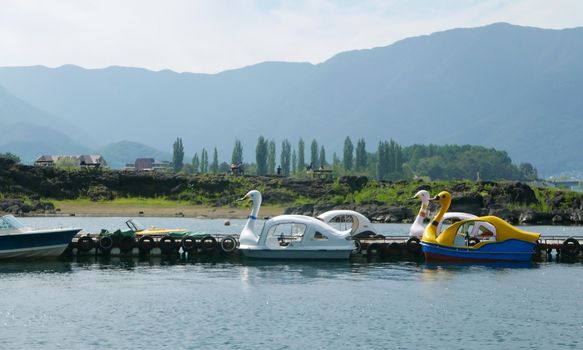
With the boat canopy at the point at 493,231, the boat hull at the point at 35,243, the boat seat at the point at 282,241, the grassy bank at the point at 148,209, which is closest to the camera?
the boat hull at the point at 35,243

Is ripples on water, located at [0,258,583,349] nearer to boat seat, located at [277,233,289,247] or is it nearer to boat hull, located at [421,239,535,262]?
boat seat, located at [277,233,289,247]

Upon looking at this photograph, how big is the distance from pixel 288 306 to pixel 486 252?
25914 millimetres

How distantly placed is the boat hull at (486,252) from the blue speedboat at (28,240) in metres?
30.1

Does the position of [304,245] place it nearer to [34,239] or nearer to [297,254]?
[297,254]

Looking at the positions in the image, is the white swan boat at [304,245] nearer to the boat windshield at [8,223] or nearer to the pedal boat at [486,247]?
the pedal boat at [486,247]

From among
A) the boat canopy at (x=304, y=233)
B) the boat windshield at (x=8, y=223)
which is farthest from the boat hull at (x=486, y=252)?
the boat windshield at (x=8, y=223)

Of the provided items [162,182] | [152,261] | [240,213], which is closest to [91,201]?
[162,182]

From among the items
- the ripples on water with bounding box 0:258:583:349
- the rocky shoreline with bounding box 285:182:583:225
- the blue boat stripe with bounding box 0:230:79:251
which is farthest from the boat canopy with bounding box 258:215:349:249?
the rocky shoreline with bounding box 285:182:583:225

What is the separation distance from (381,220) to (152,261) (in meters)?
89.7

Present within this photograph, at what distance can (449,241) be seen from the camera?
67.2 m

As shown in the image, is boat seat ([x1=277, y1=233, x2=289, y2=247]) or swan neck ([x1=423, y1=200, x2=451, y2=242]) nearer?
boat seat ([x1=277, y1=233, x2=289, y2=247])

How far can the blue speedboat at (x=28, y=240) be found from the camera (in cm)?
6494

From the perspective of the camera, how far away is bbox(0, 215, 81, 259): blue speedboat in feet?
213

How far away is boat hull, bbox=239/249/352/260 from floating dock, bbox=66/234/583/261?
320 cm
